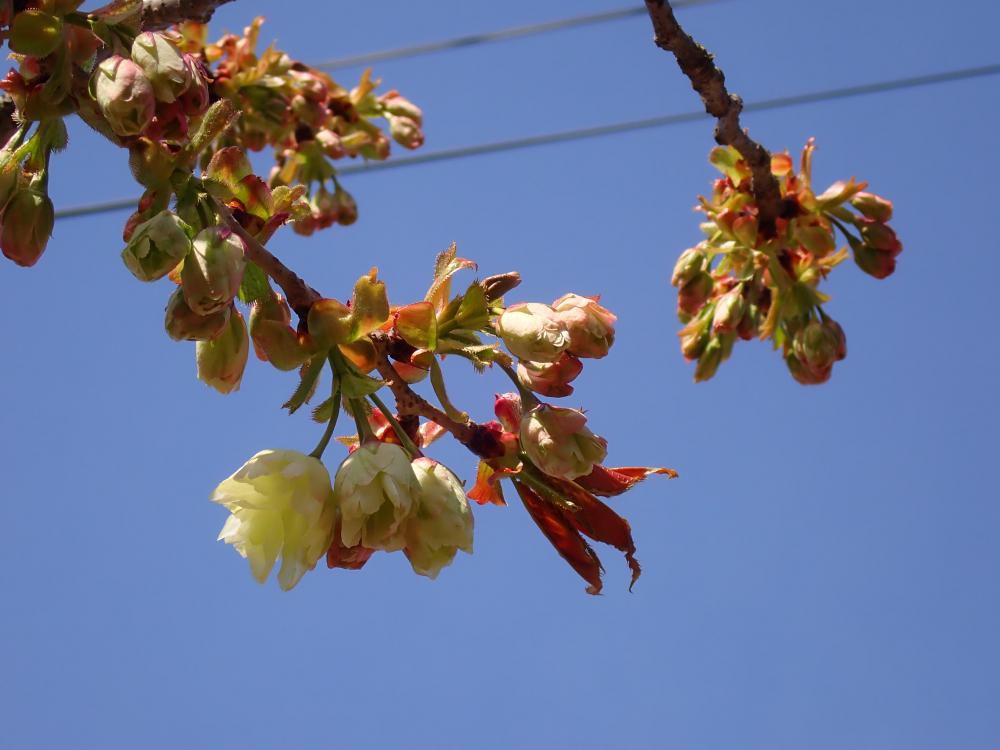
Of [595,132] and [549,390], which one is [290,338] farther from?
[595,132]

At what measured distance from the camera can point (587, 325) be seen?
39.2 inches

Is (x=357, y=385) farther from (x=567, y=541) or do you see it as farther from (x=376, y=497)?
(x=567, y=541)

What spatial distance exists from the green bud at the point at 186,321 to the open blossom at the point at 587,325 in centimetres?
28

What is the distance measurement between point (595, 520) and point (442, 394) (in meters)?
0.17

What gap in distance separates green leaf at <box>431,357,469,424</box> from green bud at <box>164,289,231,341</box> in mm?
191

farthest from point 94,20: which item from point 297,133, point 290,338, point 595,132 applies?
point 595,132

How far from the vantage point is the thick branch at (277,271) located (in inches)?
37.4

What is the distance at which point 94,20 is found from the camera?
3.32ft

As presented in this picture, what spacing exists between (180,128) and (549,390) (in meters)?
0.38

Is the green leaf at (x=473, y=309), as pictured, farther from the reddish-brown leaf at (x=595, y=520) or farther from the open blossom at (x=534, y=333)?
the reddish-brown leaf at (x=595, y=520)

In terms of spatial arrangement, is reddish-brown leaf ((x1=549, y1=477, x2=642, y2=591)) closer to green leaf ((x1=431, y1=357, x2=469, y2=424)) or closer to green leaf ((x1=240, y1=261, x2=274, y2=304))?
green leaf ((x1=431, y1=357, x2=469, y2=424))

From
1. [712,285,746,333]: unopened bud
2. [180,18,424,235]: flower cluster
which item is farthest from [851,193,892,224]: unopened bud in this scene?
[180,18,424,235]: flower cluster

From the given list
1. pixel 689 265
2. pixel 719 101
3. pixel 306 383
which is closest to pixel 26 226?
pixel 306 383

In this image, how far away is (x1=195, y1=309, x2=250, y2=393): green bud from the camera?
0.99 metres
